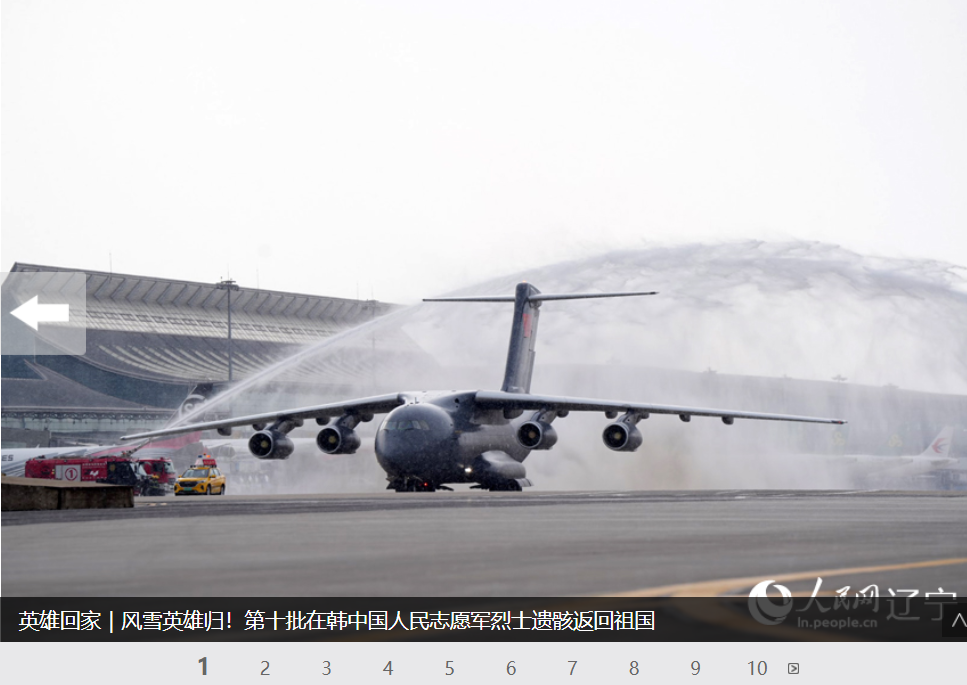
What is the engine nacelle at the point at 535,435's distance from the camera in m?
42.5

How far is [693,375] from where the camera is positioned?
203 ft

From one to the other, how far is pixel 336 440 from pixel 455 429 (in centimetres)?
436

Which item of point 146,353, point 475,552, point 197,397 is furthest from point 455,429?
point 146,353

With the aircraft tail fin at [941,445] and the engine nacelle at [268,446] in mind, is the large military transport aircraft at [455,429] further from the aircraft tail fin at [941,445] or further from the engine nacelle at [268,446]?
the aircraft tail fin at [941,445]

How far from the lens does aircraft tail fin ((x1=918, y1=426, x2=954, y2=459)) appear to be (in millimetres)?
73312

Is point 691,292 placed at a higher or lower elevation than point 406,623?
higher

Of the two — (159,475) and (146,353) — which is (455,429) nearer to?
(159,475)

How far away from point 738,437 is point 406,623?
55.4 m

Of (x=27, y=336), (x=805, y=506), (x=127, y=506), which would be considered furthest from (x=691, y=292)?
(x=27, y=336)

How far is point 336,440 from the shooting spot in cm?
4297

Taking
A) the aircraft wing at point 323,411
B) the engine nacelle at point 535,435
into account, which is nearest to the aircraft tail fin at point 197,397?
the aircraft wing at point 323,411

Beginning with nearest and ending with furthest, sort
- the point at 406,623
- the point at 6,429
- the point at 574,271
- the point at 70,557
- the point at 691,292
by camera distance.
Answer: the point at 406,623
the point at 70,557
the point at 574,271
the point at 691,292
the point at 6,429

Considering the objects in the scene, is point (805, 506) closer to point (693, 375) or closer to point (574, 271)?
point (574, 271)

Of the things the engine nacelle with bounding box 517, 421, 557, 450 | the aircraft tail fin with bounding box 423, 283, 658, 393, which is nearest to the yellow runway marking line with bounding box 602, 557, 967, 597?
the engine nacelle with bounding box 517, 421, 557, 450
